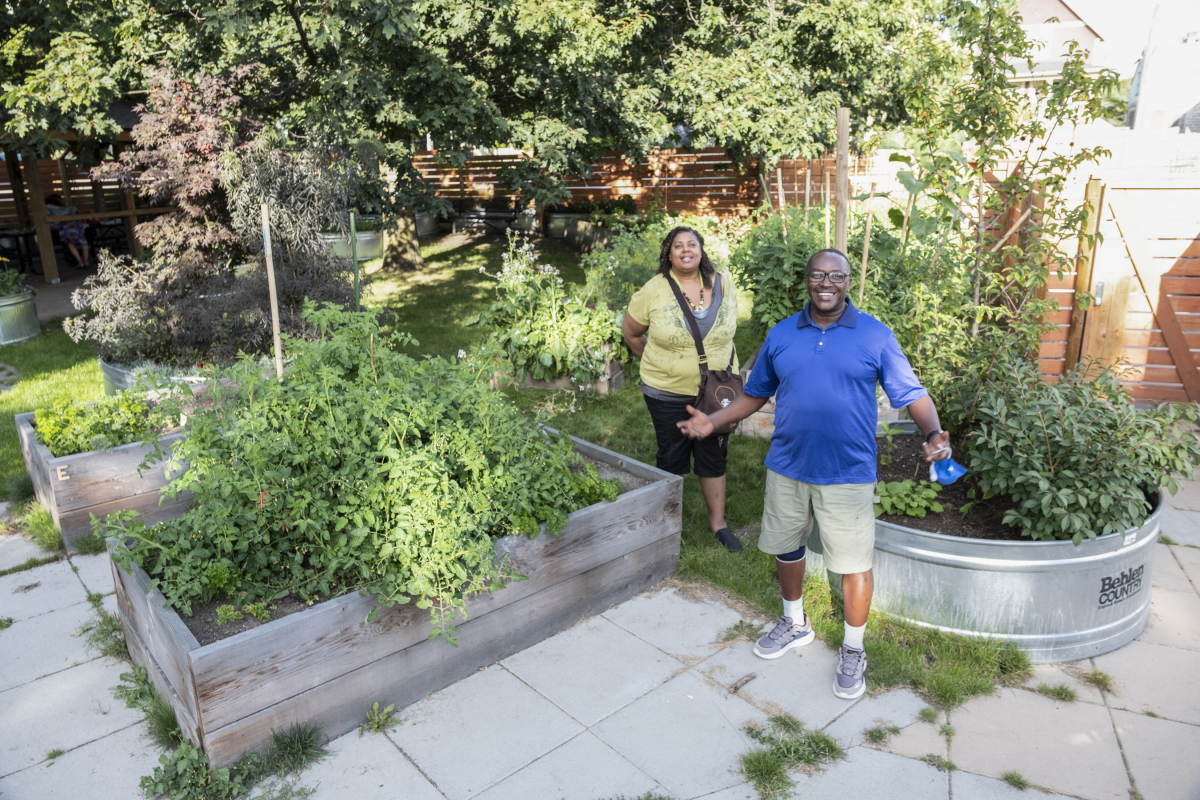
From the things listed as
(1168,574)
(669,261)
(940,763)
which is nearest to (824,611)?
(940,763)

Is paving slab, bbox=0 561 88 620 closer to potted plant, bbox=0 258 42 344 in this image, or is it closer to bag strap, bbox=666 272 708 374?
bag strap, bbox=666 272 708 374

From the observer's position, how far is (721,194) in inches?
643

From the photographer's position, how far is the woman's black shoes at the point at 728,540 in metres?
4.37

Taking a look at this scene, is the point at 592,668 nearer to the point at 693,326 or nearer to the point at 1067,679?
the point at 693,326

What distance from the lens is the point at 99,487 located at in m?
4.46

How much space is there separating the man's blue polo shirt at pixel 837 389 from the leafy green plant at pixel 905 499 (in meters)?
0.70

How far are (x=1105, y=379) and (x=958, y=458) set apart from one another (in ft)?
2.48

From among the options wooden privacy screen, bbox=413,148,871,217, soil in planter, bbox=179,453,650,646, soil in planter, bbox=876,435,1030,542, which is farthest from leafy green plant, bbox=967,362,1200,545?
wooden privacy screen, bbox=413,148,871,217

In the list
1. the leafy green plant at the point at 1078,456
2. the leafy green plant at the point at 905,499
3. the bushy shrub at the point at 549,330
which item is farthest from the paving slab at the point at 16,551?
the leafy green plant at the point at 1078,456

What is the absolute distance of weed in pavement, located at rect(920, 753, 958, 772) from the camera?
289cm

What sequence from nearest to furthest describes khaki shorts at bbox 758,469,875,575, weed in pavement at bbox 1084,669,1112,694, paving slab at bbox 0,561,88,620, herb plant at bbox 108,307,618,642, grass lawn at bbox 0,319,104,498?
herb plant at bbox 108,307,618,642 → khaki shorts at bbox 758,469,875,575 → weed in pavement at bbox 1084,669,1112,694 → paving slab at bbox 0,561,88,620 → grass lawn at bbox 0,319,104,498

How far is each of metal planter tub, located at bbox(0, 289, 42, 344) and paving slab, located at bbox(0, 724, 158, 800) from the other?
25.1 ft

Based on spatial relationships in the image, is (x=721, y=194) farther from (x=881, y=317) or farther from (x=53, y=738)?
(x=53, y=738)

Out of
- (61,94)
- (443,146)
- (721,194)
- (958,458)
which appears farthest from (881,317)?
(721,194)
